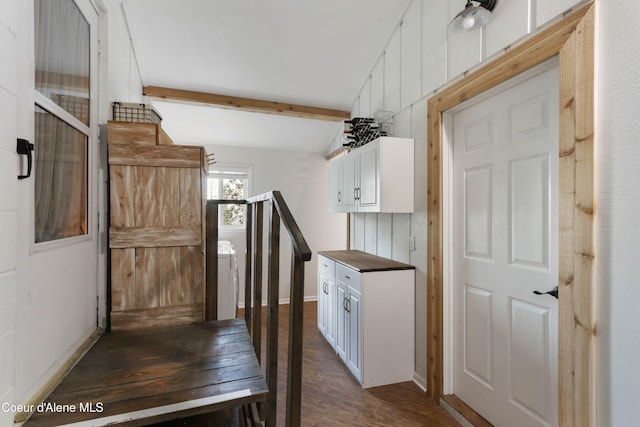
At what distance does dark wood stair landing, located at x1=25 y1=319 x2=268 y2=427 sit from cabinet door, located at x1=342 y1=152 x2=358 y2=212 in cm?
165

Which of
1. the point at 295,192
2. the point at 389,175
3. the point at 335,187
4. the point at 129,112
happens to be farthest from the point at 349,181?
the point at 129,112

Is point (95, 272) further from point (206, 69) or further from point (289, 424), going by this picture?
point (206, 69)

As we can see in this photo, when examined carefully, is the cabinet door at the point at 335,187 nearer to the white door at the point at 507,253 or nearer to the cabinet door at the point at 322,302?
the cabinet door at the point at 322,302

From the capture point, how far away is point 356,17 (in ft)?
7.80

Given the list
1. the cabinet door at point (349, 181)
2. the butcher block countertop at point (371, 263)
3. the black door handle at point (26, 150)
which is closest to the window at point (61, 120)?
the black door handle at point (26, 150)

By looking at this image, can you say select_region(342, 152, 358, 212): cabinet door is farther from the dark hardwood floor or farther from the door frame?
the door frame

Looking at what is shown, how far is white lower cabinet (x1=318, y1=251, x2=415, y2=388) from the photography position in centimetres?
217

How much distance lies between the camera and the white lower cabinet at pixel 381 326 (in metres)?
2.17

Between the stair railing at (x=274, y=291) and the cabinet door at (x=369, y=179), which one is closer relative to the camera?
the stair railing at (x=274, y=291)

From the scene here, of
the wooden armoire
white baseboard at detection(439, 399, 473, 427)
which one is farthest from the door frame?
the wooden armoire

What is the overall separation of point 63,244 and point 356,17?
2548 millimetres

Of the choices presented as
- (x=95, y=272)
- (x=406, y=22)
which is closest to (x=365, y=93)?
(x=406, y=22)

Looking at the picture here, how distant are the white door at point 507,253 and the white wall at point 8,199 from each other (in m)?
2.16

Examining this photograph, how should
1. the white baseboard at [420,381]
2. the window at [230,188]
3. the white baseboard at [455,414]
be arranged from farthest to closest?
1. the window at [230,188]
2. the white baseboard at [420,381]
3. the white baseboard at [455,414]
